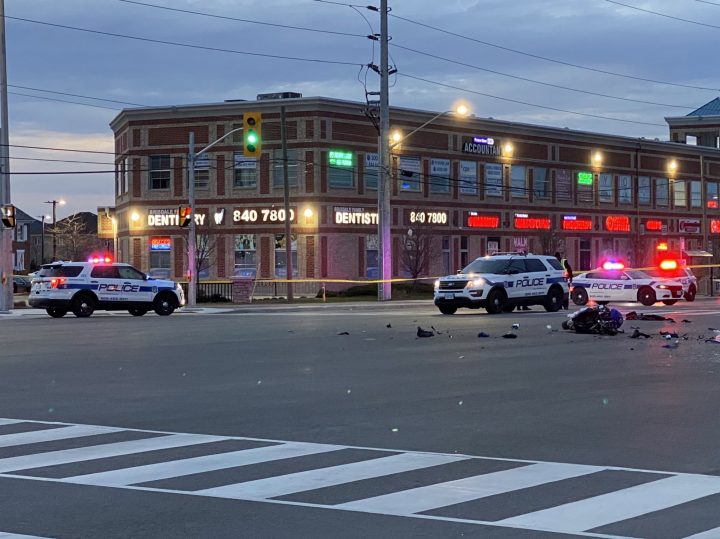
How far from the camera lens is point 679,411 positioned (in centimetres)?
1245

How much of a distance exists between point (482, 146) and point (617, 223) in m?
14.9

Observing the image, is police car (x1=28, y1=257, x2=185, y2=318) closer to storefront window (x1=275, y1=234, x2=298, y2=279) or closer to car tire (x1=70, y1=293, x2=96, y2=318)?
car tire (x1=70, y1=293, x2=96, y2=318)

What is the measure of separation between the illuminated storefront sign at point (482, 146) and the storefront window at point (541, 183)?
403 centimetres

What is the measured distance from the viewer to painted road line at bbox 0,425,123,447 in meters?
10.6

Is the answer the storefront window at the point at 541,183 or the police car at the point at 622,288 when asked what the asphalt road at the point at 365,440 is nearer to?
the police car at the point at 622,288

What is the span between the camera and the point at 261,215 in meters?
66.7

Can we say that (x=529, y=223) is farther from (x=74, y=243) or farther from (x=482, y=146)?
(x=74, y=243)

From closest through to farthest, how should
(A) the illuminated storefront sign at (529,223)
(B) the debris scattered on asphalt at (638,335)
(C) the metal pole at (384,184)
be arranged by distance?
1. (B) the debris scattered on asphalt at (638,335)
2. (C) the metal pole at (384,184)
3. (A) the illuminated storefront sign at (529,223)

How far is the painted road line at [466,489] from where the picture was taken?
7.65 metres

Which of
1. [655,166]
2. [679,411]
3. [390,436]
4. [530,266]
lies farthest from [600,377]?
[655,166]

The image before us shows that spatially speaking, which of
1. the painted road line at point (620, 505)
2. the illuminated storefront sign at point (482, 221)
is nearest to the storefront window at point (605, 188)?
the illuminated storefront sign at point (482, 221)

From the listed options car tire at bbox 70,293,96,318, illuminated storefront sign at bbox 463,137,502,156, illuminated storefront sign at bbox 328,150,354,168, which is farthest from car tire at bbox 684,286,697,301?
illuminated storefront sign at bbox 463,137,502,156

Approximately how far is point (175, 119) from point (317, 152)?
937cm

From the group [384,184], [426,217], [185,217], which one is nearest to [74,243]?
[426,217]
